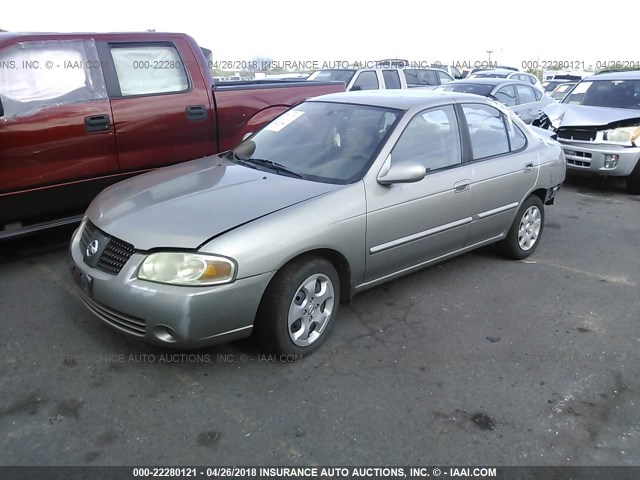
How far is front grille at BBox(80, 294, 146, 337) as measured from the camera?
296cm

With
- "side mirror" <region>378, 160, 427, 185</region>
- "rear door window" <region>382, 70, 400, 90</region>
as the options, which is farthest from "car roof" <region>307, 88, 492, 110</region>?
"rear door window" <region>382, 70, 400, 90</region>

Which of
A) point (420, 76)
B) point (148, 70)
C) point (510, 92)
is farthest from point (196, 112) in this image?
point (420, 76)

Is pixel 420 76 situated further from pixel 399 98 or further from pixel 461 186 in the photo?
pixel 461 186

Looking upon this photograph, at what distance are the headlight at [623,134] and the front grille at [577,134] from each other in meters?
0.18

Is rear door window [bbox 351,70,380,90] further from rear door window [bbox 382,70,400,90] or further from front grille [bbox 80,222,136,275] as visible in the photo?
front grille [bbox 80,222,136,275]

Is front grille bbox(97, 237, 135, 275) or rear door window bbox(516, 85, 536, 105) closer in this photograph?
front grille bbox(97, 237, 135, 275)

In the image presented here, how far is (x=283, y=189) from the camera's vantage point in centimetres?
346

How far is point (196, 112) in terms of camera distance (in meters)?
5.52

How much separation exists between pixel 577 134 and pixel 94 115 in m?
6.66

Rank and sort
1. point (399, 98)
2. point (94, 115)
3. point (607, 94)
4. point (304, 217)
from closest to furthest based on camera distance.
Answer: point (304, 217)
point (399, 98)
point (94, 115)
point (607, 94)

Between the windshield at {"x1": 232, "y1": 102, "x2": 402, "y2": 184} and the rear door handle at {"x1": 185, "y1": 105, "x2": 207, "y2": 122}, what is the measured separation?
4.09ft

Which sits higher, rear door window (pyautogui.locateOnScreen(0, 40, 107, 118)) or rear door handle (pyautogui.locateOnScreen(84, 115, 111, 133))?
rear door window (pyautogui.locateOnScreen(0, 40, 107, 118))

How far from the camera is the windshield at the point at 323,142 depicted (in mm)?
3715

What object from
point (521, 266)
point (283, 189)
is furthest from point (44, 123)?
point (521, 266)
